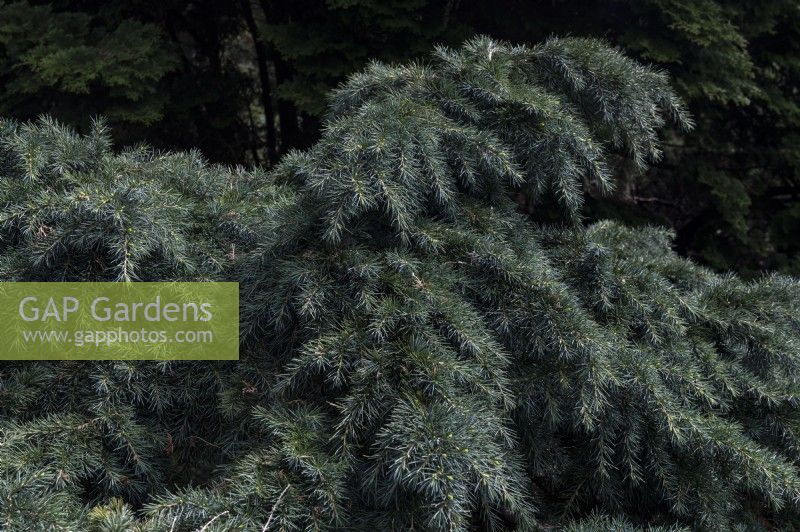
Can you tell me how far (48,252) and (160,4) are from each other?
3.59 meters

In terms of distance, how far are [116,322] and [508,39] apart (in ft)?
10.8

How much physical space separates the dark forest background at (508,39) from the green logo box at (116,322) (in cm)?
234

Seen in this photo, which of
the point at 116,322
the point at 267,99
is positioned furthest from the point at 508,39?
the point at 116,322

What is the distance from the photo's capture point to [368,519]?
4.37 feet

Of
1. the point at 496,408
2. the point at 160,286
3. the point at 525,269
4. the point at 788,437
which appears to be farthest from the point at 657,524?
the point at 160,286

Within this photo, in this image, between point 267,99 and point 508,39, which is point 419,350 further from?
point 267,99

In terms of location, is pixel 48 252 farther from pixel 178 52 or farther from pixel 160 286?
pixel 178 52

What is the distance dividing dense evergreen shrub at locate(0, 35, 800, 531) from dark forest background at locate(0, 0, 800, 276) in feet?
6.93

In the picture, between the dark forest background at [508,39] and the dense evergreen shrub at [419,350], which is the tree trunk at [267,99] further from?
the dense evergreen shrub at [419,350]

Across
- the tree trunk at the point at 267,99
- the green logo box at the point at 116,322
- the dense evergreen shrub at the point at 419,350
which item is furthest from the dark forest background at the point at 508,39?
the green logo box at the point at 116,322

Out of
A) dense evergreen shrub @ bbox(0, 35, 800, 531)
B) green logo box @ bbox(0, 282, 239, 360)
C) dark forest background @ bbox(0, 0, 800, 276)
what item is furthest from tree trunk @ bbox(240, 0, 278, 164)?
green logo box @ bbox(0, 282, 239, 360)

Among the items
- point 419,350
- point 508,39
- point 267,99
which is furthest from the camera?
point 267,99

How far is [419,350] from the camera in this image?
1.35 meters

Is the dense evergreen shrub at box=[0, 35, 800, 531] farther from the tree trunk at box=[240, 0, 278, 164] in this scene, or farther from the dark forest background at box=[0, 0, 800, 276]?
the tree trunk at box=[240, 0, 278, 164]
